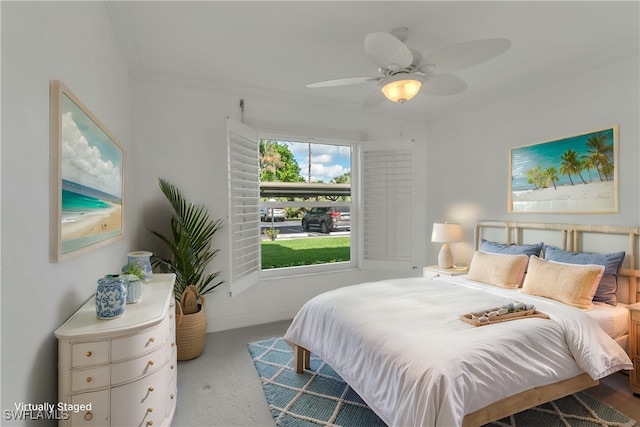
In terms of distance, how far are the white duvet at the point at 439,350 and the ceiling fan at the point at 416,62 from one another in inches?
61.3

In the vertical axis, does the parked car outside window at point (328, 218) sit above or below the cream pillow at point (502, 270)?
above

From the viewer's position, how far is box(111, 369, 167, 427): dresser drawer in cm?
140

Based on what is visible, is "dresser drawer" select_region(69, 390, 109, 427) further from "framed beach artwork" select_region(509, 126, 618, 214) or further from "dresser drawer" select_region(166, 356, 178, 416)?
"framed beach artwork" select_region(509, 126, 618, 214)

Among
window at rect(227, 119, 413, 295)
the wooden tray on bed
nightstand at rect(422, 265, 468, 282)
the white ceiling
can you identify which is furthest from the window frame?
the wooden tray on bed

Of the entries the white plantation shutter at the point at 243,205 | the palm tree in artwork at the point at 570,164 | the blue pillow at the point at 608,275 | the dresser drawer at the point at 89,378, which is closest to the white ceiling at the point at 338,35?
the white plantation shutter at the point at 243,205

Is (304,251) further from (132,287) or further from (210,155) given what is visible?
(132,287)

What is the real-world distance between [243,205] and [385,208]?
196cm

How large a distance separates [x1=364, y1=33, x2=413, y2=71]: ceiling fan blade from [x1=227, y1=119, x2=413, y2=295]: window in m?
1.92

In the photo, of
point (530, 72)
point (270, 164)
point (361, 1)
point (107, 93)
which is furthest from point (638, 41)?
point (107, 93)

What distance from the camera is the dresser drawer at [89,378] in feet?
4.34

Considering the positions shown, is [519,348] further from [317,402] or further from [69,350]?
[69,350]

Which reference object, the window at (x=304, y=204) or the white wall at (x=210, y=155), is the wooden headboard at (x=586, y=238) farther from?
the white wall at (x=210, y=155)

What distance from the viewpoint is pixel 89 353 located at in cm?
134

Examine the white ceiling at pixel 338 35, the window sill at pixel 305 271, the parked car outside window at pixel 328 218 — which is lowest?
the window sill at pixel 305 271
